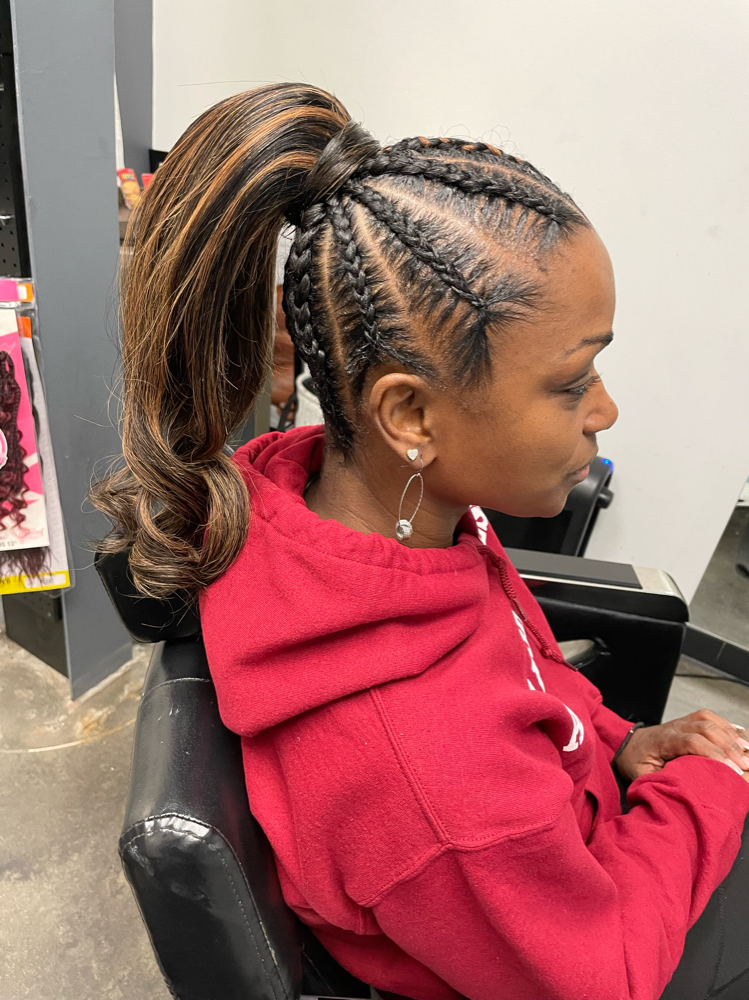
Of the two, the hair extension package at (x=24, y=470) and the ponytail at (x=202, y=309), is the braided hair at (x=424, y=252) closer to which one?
the ponytail at (x=202, y=309)

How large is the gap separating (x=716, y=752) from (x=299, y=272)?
78 cm

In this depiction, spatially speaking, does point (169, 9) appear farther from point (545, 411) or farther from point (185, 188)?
point (545, 411)

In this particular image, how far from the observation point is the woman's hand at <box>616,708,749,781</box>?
2.89ft

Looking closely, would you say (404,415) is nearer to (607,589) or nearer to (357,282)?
(357,282)

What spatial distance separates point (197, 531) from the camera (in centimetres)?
69

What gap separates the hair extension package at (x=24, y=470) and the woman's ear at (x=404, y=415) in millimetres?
862

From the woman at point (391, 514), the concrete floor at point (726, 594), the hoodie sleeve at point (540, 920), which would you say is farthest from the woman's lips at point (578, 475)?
the concrete floor at point (726, 594)

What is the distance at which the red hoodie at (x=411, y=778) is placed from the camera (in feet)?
1.70

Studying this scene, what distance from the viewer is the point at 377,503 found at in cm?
68

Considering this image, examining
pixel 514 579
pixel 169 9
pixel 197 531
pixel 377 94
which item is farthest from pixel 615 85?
pixel 169 9

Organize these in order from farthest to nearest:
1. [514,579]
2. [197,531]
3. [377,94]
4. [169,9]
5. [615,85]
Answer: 1. [169,9]
2. [377,94]
3. [615,85]
4. [514,579]
5. [197,531]

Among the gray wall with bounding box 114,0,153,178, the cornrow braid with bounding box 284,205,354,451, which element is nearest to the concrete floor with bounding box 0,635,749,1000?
the cornrow braid with bounding box 284,205,354,451

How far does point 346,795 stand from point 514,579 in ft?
1.45

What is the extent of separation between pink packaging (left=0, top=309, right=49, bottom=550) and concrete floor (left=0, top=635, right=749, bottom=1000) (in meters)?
0.51
